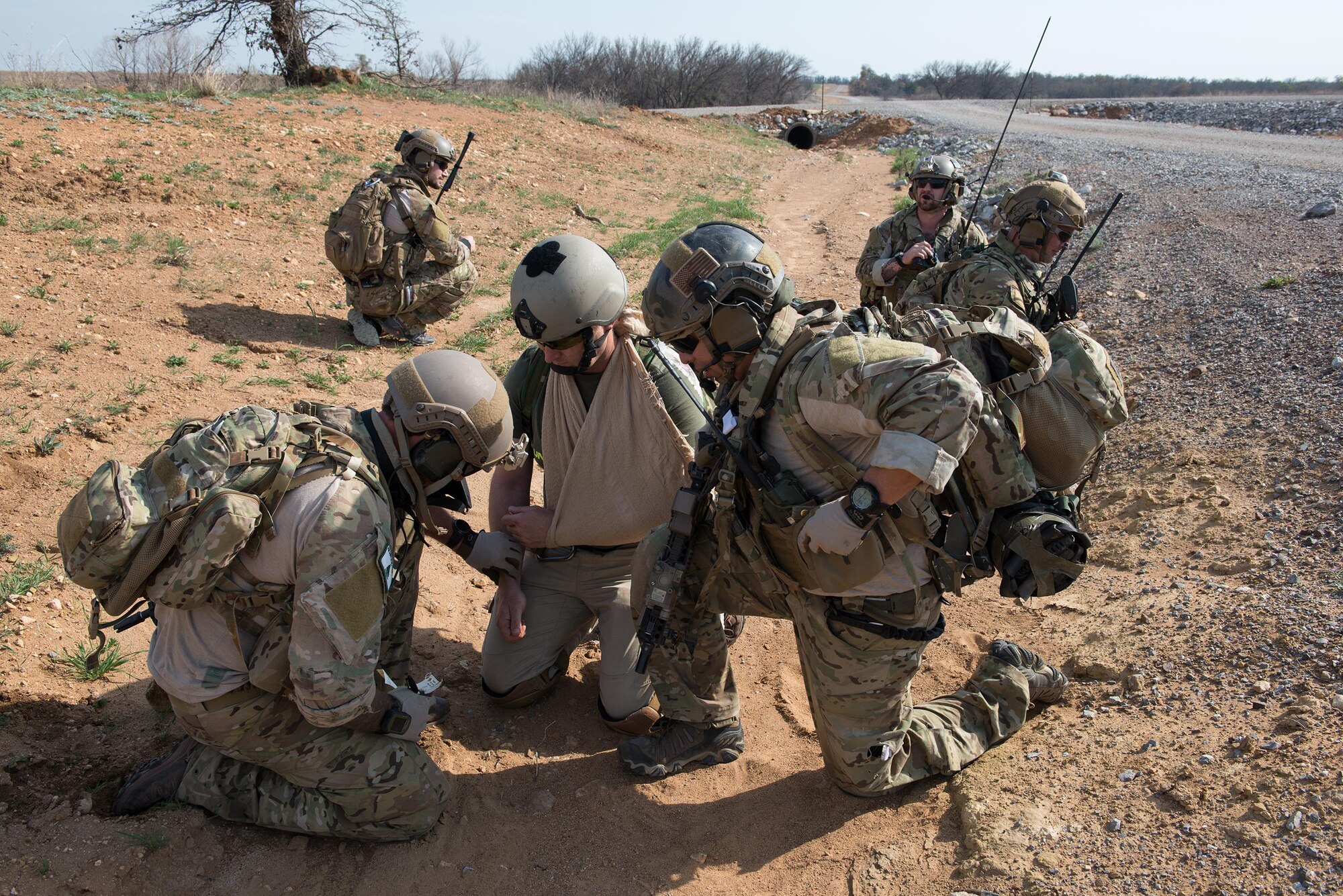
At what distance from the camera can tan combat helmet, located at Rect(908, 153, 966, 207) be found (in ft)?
22.8

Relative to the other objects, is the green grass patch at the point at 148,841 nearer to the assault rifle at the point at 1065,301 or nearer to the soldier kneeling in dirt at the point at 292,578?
the soldier kneeling in dirt at the point at 292,578

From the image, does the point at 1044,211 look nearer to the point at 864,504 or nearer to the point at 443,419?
the point at 864,504

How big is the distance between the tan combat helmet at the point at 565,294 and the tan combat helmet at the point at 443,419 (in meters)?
0.39

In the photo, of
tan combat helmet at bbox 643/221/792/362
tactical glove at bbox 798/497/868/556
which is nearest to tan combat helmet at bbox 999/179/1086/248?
tan combat helmet at bbox 643/221/792/362

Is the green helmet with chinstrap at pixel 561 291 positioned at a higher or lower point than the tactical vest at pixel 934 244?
higher

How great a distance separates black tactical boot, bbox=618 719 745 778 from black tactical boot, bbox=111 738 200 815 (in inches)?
63.2

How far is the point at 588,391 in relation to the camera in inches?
149

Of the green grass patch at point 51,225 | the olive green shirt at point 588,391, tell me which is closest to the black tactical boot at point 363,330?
the green grass patch at point 51,225

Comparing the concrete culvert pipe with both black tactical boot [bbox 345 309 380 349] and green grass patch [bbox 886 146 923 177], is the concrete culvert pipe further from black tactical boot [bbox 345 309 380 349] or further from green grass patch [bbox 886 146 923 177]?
black tactical boot [bbox 345 309 380 349]

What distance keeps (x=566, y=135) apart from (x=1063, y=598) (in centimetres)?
1589

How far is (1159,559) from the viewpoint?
15.4ft

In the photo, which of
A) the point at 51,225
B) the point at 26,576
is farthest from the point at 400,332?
the point at 26,576

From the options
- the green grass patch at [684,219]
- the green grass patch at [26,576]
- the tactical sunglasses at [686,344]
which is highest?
the tactical sunglasses at [686,344]

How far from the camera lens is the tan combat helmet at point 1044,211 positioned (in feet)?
15.8
